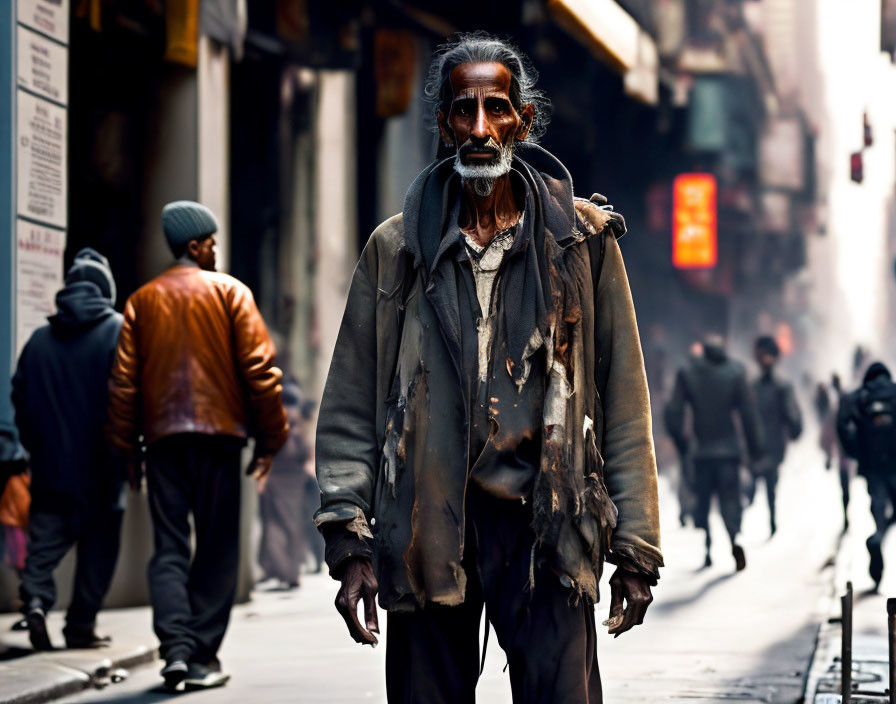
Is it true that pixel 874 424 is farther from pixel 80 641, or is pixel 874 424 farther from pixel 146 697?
pixel 146 697

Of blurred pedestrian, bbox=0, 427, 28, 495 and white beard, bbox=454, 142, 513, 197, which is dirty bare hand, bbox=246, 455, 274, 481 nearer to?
blurred pedestrian, bbox=0, 427, 28, 495

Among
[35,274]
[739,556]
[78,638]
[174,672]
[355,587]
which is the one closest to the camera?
[355,587]

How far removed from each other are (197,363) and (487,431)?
4138mm

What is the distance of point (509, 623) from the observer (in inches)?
139

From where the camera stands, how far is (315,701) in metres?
7.05

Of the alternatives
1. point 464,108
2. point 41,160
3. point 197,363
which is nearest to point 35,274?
point 41,160

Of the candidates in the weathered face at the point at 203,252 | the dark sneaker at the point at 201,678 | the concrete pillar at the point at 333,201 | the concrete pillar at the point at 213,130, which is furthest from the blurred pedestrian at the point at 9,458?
the concrete pillar at the point at 333,201

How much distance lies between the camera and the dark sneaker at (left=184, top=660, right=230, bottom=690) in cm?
723

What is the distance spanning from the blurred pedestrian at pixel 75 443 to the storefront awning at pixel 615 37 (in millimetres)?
9705

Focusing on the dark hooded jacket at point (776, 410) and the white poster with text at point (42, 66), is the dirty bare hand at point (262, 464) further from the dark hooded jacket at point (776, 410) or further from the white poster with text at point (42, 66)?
the dark hooded jacket at point (776, 410)

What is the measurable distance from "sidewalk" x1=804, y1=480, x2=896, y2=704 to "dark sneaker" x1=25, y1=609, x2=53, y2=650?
3.45 m

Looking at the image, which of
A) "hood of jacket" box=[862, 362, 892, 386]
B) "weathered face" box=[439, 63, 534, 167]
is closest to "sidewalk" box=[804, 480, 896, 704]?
"hood of jacket" box=[862, 362, 892, 386]

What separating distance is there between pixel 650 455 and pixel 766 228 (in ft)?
187

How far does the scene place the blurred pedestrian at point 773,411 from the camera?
55.7 ft
